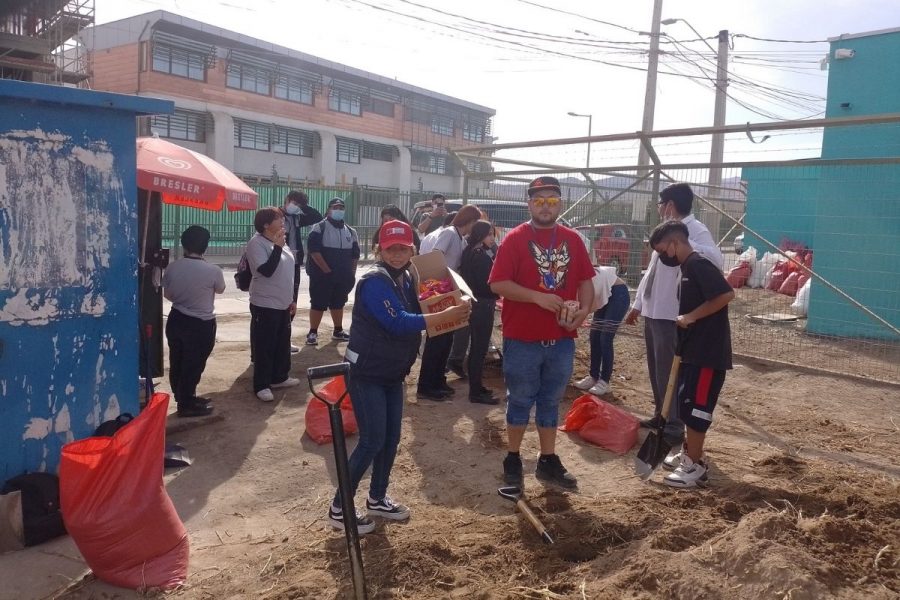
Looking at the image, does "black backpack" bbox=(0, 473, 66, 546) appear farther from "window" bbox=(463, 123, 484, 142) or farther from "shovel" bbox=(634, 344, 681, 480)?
"window" bbox=(463, 123, 484, 142)

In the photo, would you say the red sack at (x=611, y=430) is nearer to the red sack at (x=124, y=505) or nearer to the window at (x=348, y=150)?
the red sack at (x=124, y=505)

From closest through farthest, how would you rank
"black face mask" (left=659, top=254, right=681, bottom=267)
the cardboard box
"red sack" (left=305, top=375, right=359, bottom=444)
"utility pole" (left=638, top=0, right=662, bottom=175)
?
the cardboard box, "black face mask" (left=659, top=254, right=681, bottom=267), "red sack" (left=305, top=375, right=359, bottom=444), "utility pole" (left=638, top=0, right=662, bottom=175)

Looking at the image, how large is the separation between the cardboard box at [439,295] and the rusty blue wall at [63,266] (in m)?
1.78

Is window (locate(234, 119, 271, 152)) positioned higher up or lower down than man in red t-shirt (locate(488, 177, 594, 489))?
higher up

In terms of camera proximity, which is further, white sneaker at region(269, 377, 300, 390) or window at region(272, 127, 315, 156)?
window at region(272, 127, 315, 156)

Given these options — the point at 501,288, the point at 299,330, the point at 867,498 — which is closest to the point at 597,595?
the point at 501,288

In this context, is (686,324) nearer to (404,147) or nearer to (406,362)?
(406,362)

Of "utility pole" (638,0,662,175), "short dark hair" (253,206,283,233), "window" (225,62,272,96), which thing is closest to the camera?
"short dark hair" (253,206,283,233)

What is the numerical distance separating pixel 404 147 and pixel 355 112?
11.5 ft

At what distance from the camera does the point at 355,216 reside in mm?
20797

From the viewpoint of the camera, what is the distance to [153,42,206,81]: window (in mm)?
28297

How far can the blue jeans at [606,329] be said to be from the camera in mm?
6652

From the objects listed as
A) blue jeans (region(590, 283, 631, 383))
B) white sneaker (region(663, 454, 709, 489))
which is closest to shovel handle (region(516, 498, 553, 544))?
white sneaker (region(663, 454, 709, 489))

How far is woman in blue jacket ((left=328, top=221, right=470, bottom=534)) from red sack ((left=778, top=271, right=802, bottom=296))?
8116 millimetres
